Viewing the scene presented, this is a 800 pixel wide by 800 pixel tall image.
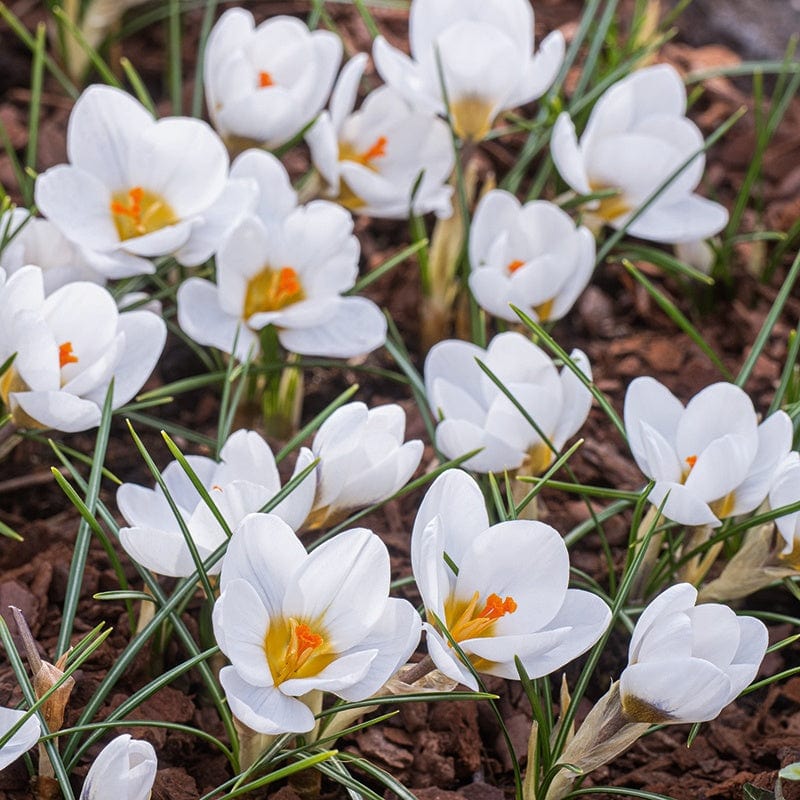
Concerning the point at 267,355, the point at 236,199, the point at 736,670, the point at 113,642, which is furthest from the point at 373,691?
the point at 236,199

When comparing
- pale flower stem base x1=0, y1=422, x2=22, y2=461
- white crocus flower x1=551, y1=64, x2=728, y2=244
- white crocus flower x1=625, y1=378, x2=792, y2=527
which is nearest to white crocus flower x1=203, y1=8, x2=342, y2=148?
white crocus flower x1=551, y1=64, x2=728, y2=244

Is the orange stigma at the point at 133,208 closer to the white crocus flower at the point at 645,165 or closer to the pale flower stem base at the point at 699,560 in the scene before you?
the white crocus flower at the point at 645,165

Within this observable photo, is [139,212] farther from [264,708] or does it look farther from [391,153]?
[264,708]

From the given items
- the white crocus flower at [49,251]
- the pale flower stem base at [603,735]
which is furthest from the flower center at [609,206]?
the pale flower stem base at [603,735]

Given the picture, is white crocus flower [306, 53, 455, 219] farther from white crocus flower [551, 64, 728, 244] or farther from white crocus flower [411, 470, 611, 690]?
white crocus flower [411, 470, 611, 690]

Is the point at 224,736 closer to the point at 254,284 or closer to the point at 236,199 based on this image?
the point at 254,284

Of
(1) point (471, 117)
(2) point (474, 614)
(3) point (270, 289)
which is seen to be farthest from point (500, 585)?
(1) point (471, 117)
